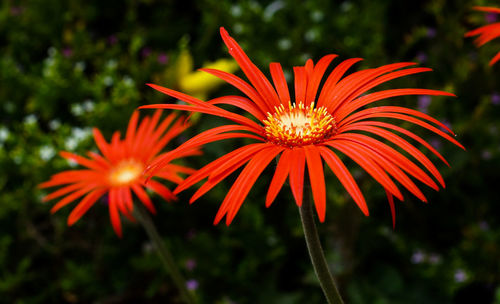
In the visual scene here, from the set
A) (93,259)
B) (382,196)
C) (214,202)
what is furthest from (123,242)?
(382,196)

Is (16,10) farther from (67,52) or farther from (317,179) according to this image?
(317,179)

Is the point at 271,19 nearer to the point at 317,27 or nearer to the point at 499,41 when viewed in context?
the point at 317,27

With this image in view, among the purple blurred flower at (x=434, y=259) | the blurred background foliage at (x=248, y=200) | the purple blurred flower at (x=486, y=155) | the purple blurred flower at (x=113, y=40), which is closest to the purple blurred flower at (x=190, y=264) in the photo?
the blurred background foliage at (x=248, y=200)

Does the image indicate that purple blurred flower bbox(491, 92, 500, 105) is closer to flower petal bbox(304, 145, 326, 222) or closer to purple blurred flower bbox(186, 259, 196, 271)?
purple blurred flower bbox(186, 259, 196, 271)

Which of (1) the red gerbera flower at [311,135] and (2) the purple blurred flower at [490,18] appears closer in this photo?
(1) the red gerbera flower at [311,135]

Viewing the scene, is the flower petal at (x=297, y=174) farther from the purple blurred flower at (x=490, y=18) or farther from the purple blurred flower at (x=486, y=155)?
the purple blurred flower at (x=490, y=18)

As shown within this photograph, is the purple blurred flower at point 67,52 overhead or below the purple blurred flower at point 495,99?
overhead
